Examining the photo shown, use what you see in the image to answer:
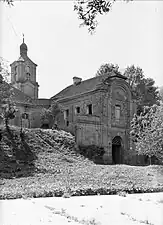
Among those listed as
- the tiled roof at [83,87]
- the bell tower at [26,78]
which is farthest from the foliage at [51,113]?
the bell tower at [26,78]

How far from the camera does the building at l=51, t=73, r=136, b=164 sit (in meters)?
28.8

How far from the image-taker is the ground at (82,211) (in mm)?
5887

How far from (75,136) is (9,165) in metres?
8.91

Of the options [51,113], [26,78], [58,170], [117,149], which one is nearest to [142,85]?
[117,149]

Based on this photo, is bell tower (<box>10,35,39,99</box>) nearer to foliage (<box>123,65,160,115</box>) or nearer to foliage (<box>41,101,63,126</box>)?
foliage (<box>41,101,63,126</box>)

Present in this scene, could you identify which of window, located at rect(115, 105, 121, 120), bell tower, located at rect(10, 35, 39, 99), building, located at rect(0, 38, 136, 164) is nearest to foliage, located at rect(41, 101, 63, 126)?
building, located at rect(0, 38, 136, 164)

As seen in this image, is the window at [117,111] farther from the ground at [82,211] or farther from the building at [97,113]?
the ground at [82,211]

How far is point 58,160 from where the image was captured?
22.3 metres

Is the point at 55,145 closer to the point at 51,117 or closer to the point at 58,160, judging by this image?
the point at 58,160

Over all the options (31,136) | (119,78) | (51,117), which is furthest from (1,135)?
(119,78)

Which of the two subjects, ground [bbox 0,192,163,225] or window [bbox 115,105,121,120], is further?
window [bbox 115,105,121,120]

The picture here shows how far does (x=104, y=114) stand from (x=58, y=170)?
495 inches

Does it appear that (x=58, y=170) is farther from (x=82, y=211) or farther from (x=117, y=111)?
(x=117, y=111)

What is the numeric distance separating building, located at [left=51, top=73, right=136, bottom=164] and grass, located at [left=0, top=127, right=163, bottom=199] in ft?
7.26
